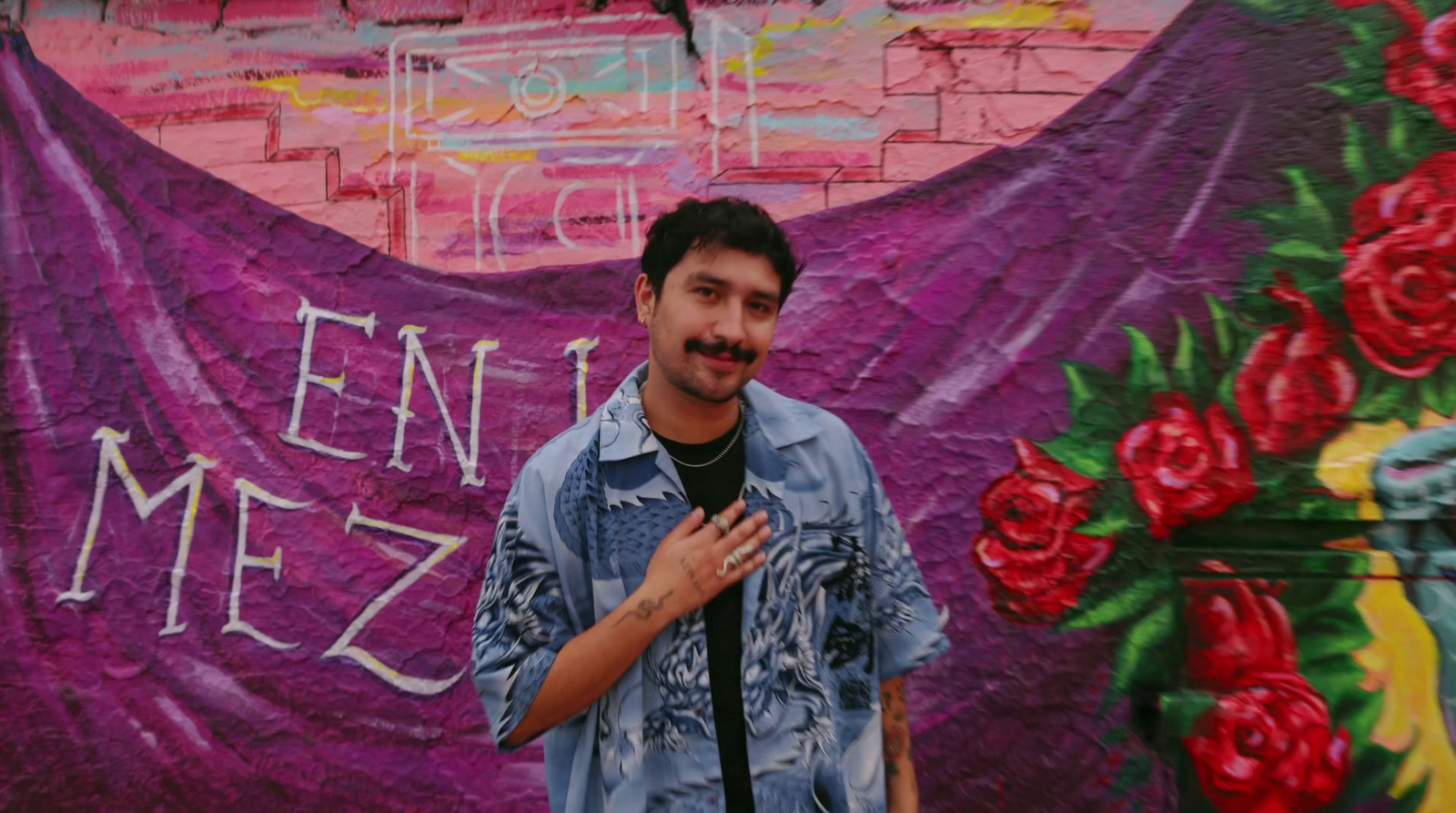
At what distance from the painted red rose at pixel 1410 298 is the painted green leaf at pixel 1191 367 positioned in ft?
1.22

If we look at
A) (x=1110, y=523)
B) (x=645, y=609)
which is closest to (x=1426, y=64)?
(x=1110, y=523)

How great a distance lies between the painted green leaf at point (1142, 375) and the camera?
2.38 meters

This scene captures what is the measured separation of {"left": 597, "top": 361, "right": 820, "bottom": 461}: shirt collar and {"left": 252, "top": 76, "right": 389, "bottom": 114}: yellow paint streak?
1.72 meters

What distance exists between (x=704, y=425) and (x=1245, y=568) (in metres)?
1.59

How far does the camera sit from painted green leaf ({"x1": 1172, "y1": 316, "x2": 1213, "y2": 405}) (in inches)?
92.9

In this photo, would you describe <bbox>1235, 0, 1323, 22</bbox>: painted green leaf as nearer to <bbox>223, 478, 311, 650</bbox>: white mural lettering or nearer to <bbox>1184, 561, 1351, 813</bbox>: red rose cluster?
<bbox>1184, 561, 1351, 813</bbox>: red rose cluster

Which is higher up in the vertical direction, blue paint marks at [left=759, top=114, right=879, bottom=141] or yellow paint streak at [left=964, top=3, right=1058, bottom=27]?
yellow paint streak at [left=964, top=3, right=1058, bottom=27]

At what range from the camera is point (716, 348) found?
1457 mm

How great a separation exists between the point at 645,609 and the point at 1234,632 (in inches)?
67.3

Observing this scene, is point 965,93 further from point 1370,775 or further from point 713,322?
point 1370,775

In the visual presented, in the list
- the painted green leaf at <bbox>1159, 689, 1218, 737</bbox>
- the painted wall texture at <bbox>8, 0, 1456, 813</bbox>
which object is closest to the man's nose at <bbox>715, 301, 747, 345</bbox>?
the painted wall texture at <bbox>8, 0, 1456, 813</bbox>

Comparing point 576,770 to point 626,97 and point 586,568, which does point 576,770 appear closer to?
point 586,568

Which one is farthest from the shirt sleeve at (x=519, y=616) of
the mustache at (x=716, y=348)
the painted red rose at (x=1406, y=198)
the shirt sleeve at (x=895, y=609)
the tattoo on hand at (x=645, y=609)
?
the painted red rose at (x=1406, y=198)

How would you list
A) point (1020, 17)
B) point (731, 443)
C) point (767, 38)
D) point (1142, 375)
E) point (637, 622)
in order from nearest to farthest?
point (637, 622) < point (731, 443) < point (1142, 375) < point (1020, 17) < point (767, 38)
